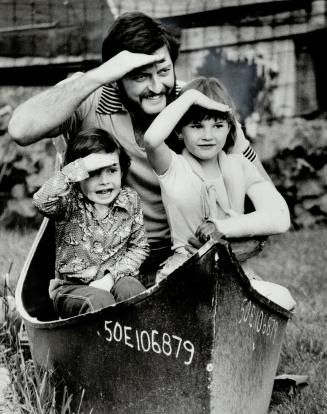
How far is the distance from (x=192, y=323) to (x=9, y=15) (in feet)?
15.8

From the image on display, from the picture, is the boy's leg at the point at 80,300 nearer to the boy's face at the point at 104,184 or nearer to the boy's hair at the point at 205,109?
the boy's face at the point at 104,184

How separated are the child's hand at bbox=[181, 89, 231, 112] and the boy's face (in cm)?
39

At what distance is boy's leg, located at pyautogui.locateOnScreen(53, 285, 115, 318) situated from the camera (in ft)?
10.9

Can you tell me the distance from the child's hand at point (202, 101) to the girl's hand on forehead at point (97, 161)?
393 mm

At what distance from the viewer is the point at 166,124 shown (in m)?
3.39

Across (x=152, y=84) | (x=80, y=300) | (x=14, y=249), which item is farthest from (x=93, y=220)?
(x=14, y=249)

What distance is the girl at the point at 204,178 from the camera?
3.46 metres

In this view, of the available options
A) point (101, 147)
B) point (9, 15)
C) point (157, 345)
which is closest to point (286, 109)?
point (9, 15)

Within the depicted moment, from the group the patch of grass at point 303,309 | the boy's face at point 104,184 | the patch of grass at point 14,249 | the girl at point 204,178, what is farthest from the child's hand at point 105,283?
the patch of grass at point 14,249

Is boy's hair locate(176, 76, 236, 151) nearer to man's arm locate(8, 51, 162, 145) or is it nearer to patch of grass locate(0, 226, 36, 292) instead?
man's arm locate(8, 51, 162, 145)

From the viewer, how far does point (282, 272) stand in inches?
245

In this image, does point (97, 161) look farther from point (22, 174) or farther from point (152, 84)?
point (22, 174)

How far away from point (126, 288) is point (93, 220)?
36 cm

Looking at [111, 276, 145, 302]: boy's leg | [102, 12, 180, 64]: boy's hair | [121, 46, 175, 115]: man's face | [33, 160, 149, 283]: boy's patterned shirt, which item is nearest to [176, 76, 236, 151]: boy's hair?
[121, 46, 175, 115]: man's face
